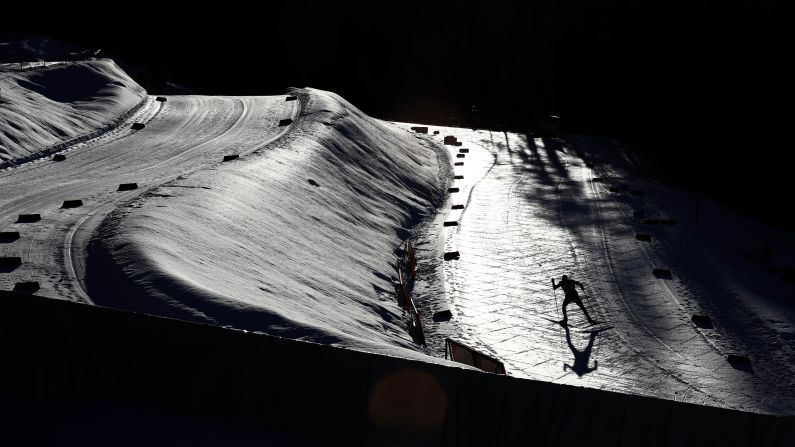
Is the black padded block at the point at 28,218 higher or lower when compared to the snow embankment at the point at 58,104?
lower

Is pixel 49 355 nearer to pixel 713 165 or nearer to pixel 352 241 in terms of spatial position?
pixel 352 241

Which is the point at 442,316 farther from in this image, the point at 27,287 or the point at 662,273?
the point at 27,287

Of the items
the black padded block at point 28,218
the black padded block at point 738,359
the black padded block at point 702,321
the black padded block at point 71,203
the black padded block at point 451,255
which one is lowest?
the black padded block at point 738,359

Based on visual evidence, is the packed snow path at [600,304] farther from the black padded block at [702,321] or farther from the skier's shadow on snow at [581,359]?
the black padded block at [702,321]

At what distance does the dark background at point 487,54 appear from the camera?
56.9 m

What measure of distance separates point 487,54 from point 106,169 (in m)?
44.9

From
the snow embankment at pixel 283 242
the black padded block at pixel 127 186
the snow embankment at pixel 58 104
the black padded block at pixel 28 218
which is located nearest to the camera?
the snow embankment at pixel 283 242

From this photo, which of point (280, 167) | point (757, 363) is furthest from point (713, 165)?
point (757, 363)

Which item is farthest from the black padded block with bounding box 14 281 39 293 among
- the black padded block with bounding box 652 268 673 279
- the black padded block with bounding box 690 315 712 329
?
the black padded block with bounding box 652 268 673 279

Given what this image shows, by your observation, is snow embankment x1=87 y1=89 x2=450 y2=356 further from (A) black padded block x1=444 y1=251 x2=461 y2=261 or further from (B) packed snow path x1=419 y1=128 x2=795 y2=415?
(B) packed snow path x1=419 y1=128 x2=795 y2=415

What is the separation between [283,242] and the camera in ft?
56.5

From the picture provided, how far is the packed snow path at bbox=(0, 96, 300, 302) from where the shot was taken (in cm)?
1386

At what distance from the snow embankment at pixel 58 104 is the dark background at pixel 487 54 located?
966 inches

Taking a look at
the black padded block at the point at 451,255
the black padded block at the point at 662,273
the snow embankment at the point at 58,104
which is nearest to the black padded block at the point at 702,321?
the black padded block at the point at 662,273
